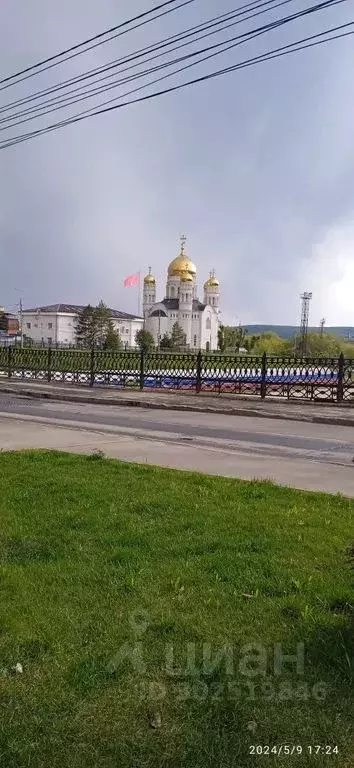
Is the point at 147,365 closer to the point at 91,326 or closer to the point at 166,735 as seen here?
the point at 166,735

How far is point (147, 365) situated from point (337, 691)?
2215cm

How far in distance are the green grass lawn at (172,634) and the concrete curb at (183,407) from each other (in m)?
9.66

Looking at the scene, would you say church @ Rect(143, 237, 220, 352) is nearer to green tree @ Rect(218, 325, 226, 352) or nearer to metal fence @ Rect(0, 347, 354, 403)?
green tree @ Rect(218, 325, 226, 352)

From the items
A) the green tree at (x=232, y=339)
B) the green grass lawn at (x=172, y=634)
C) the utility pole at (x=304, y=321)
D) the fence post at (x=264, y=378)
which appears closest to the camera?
the green grass lawn at (x=172, y=634)

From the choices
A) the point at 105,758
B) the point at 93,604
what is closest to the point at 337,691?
the point at 105,758

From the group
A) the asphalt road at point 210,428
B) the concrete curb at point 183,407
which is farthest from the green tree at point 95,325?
the asphalt road at point 210,428

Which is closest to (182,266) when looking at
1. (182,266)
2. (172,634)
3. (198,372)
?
(182,266)

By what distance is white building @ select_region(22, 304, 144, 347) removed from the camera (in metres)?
110

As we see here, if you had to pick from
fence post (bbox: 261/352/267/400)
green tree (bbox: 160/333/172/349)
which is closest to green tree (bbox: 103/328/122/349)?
green tree (bbox: 160/333/172/349)

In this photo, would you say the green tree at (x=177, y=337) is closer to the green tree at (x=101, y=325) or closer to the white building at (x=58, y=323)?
the green tree at (x=101, y=325)

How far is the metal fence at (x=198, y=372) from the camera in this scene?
19.1 m

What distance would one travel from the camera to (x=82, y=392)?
73.9 feet

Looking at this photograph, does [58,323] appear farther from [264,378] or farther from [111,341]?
[264,378]

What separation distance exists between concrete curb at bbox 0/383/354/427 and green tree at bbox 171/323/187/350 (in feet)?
242
